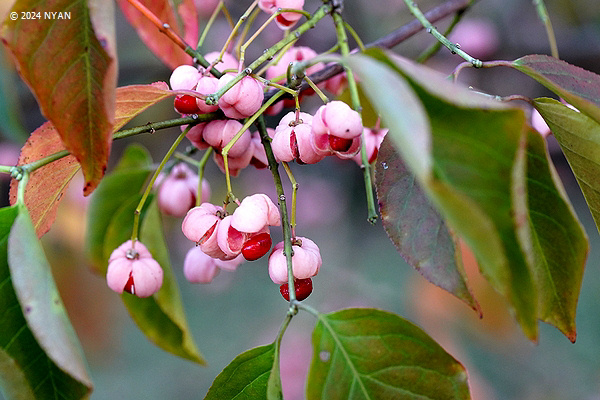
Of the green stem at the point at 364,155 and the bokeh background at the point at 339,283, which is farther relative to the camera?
the bokeh background at the point at 339,283

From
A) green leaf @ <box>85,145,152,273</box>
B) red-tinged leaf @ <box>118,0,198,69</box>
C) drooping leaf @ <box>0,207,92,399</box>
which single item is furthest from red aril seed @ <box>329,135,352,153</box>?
green leaf @ <box>85,145,152,273</box>

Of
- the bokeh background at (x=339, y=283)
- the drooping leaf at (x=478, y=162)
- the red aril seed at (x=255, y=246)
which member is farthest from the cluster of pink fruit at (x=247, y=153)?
the bokeh background at (x=339, y=283)

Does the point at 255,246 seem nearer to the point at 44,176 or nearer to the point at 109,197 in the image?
the point at 44,176

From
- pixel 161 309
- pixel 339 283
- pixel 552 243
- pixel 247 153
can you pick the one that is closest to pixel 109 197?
pixel 161 309

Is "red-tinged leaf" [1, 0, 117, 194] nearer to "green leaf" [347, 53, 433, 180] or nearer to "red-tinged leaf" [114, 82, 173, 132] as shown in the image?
"red-tinged leaf" [114, 82, 173, 132]

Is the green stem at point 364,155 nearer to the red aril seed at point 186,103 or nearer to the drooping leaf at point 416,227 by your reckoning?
the drooping leaf at point 416,227
